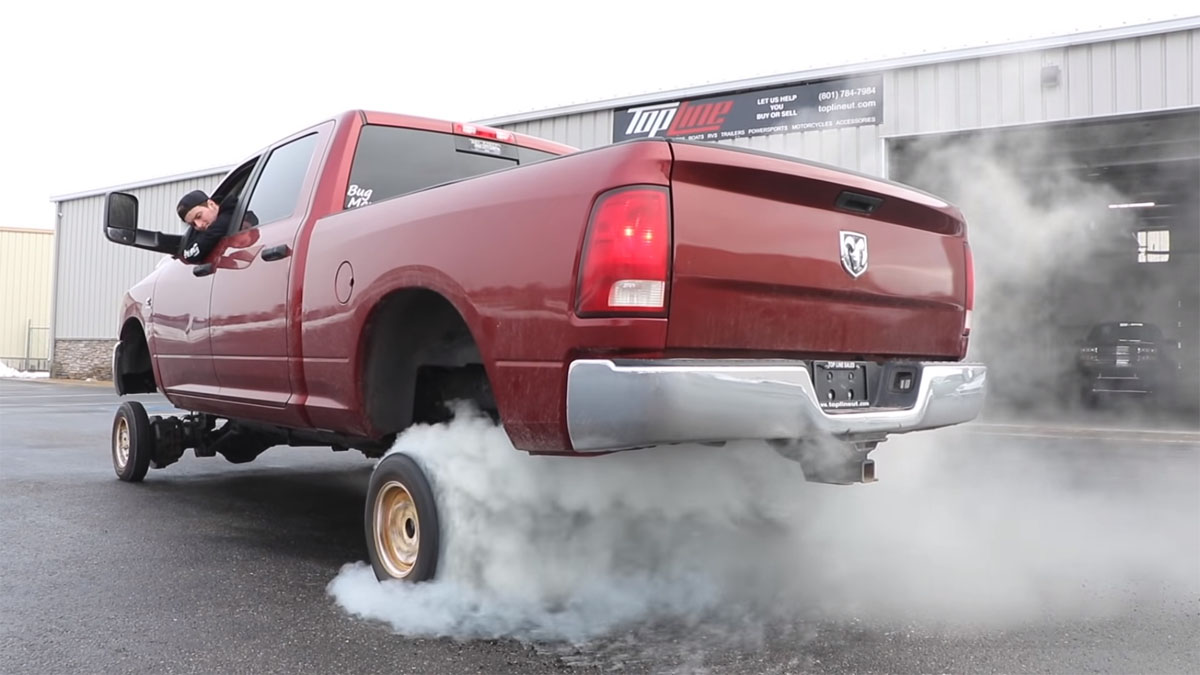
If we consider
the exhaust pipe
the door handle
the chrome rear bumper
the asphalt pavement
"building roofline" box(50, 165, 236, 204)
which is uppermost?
"building roofline" box(50, 165, 236, 204)

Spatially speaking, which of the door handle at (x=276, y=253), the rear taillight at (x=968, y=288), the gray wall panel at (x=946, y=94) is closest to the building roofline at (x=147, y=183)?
the gray wall panel at (x=946, y=94)

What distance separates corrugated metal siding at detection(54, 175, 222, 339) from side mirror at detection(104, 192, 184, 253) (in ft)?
57.5

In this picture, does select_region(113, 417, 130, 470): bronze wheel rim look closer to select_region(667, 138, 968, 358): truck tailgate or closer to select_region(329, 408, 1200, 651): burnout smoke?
select_region(329, 408, 1200, 651): burnout smoke

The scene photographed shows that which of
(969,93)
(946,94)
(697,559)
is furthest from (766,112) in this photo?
(697,559)

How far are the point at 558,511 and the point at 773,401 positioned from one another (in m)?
0.88

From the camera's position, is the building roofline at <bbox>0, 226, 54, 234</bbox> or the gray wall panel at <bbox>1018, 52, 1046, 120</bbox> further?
the building roofline at <bbox>0, 226, 54, 234</bbox>

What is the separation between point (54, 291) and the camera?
24.4m

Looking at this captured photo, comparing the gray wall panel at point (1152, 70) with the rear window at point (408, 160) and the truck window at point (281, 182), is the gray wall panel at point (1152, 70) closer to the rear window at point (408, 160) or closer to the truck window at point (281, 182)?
the rear window at point (408, 160)

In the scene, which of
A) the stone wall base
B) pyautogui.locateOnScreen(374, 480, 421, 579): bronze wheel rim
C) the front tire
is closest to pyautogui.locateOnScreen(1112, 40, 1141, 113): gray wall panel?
pyautogui.locateOnScreen(374, 480, 421, 579): bronze wheel rim

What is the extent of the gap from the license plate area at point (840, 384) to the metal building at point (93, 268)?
2091 cm

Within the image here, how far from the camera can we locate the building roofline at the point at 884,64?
1013cm

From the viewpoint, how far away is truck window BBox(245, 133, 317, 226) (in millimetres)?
4034

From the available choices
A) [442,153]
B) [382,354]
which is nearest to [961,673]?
[382,354]

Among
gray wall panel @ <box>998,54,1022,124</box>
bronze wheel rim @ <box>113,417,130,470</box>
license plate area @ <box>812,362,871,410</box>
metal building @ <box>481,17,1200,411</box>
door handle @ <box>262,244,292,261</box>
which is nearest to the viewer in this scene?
license plate area @ <box>812,362,871,410</box>
